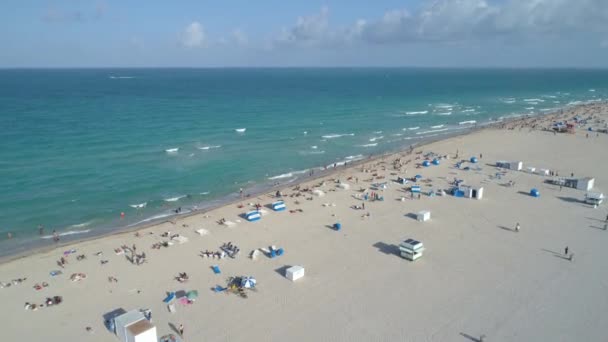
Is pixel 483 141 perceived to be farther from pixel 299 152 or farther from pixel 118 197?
pixel 118 197

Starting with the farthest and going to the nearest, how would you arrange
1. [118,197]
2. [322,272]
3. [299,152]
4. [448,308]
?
[299,152]
[118,197]
[322,272]
[448,308]

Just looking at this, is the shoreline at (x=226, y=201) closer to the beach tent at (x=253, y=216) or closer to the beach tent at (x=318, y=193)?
the beach tent at (x=318, y=193)

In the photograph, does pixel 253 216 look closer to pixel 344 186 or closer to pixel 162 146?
pixel 344 186

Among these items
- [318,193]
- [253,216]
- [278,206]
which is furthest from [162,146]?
[253,216]

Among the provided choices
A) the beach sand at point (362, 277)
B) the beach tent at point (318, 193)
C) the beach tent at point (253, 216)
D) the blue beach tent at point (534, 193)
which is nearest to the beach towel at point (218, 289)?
the beach sand at point (362, 277)

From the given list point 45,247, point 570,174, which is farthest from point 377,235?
point 570,174

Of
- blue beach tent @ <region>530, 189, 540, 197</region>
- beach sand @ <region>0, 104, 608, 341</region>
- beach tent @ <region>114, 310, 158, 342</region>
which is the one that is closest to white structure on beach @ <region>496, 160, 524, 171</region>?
beach sand @ <region>0, 104, 608, 341</region>

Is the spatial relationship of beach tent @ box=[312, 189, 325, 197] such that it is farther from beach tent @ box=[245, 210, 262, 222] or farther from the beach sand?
beach tent @ box=[245, 210, 262, 222]
